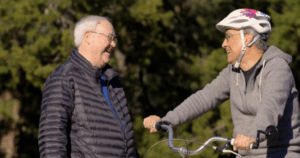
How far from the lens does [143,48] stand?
10.9 metres

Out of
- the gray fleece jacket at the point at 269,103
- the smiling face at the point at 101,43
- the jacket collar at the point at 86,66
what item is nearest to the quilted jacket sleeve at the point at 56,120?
the jacket collar at the point at 86,66

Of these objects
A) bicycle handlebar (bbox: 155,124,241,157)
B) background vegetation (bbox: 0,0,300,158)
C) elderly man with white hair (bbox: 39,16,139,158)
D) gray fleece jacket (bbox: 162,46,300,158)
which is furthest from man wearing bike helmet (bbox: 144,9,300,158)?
background vegetation (bbox: 0,0,300,158)

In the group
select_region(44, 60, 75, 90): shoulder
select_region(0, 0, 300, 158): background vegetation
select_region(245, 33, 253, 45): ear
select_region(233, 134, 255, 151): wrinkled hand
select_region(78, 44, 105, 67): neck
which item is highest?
select_region(245, 33, 253, 45): ear

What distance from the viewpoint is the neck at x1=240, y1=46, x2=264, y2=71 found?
2881 mm

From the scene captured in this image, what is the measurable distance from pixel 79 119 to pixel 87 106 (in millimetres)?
93

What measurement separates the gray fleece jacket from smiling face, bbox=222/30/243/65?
12 cm

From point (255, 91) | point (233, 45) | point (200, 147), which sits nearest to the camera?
point (200, 147)

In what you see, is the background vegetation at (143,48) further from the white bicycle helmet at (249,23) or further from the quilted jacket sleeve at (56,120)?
the quilted jacket sleeve at (56,120)

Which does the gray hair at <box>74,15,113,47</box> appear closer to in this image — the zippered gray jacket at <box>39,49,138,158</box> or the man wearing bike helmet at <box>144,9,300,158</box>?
the zippered gray jacket at <box>39,49,138,158</box>

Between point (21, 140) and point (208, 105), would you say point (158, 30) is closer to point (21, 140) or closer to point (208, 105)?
point (21, 140)

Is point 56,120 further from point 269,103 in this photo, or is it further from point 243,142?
point 269,103

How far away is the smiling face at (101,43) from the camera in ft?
9.62

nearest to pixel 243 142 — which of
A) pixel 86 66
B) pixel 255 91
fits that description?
pixel 255 91

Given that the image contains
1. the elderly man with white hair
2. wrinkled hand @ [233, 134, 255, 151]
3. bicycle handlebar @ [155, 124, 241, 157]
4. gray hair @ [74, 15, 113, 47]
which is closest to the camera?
wrinkled hand @ [233, 134, 255, 151]
